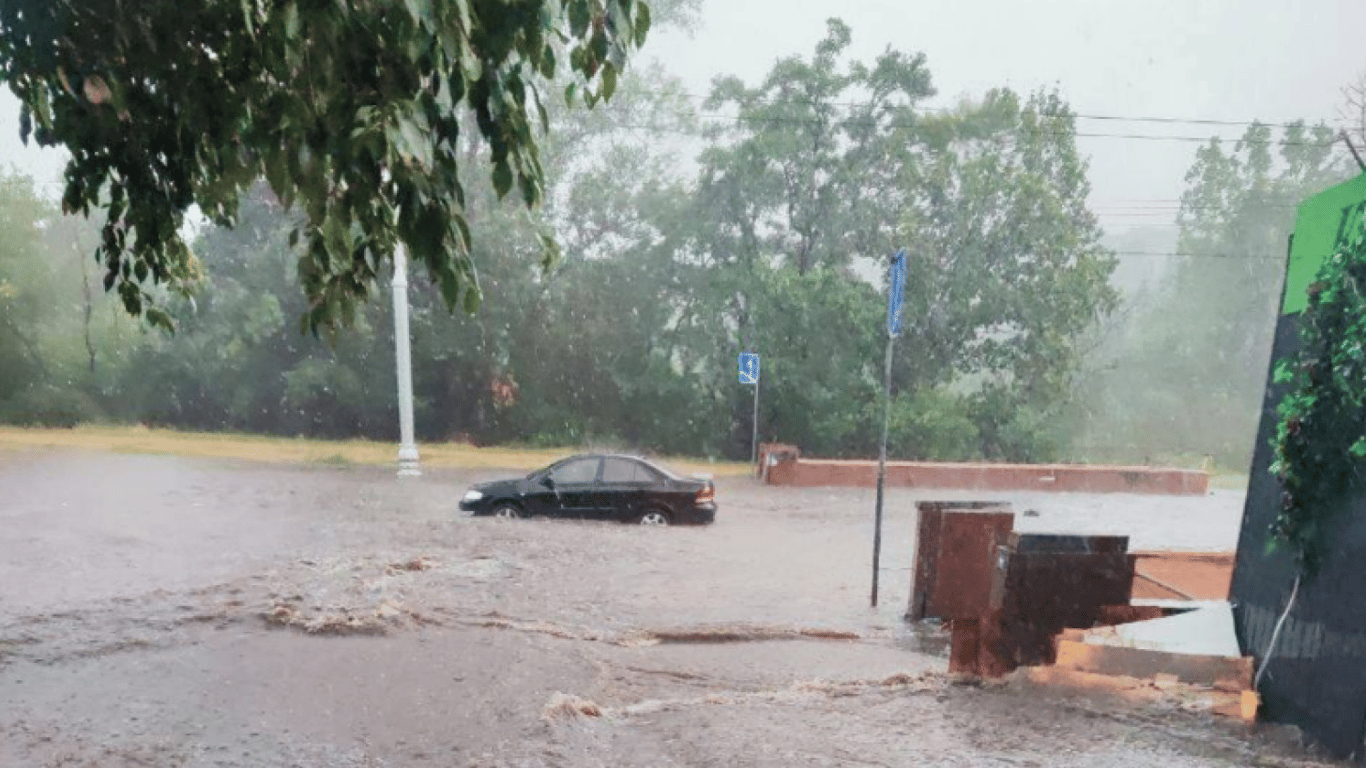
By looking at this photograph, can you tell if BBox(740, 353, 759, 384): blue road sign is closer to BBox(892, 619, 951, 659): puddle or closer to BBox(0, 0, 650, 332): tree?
BBox(892, 619, 951, 659): puddle

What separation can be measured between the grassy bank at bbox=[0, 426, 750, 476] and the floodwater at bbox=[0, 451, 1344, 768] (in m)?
7.39

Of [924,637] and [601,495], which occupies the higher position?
[601,495]

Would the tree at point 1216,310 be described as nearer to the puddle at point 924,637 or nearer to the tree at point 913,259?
the tree at point 913,259

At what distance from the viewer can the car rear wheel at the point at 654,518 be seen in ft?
43.4

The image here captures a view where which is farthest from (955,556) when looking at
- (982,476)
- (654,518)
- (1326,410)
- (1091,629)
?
(982,476)

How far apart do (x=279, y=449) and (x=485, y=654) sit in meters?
18.5

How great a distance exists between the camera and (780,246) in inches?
1004

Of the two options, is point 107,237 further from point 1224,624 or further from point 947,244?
point 947,244

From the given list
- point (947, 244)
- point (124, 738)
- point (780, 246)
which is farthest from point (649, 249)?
point (124, 738)

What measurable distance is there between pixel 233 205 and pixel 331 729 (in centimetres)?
306

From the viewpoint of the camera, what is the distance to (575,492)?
43.0ft

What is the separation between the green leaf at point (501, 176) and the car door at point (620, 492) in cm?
1060

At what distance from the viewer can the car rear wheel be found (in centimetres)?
1324

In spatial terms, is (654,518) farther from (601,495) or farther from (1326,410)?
(1326,410)
